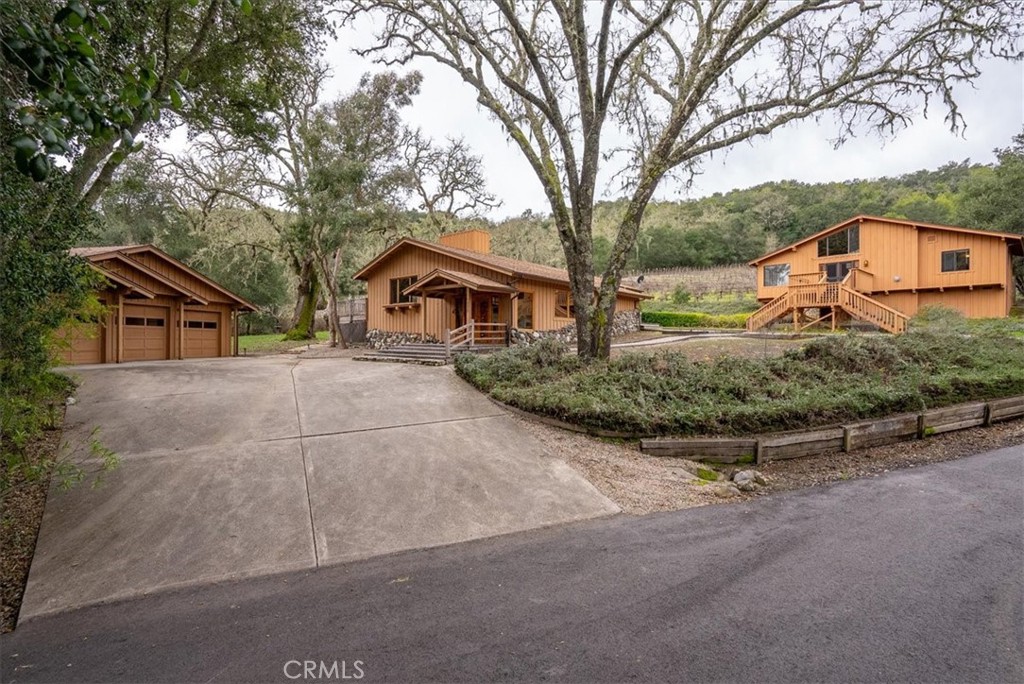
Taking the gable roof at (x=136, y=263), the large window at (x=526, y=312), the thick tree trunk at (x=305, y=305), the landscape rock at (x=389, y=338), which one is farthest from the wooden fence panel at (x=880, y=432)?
the thick tree trunk at (x=305, y=305)

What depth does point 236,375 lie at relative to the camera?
10.6 metres

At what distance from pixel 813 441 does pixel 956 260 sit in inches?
817

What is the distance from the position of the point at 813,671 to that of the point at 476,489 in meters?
3.25

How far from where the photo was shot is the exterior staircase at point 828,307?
1670 centimetres

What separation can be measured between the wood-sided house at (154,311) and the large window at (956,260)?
28679 millimetres

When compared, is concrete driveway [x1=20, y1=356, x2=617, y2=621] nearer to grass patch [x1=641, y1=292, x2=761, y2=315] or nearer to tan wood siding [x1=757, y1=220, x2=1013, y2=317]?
tan wood siding [x1=757, y1=220, x2=1013, y2=317]

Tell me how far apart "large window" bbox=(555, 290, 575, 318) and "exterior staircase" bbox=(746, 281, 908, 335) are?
28.2 feet

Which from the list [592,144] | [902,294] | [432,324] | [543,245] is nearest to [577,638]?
[592,144]

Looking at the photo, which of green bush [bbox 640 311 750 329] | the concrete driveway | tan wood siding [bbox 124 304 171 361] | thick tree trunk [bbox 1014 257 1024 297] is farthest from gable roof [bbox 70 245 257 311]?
thick tree trunk [bbox 1014 257 1024 297]

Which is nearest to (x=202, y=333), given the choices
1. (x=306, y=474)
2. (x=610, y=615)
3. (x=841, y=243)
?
(x=306, y=474)

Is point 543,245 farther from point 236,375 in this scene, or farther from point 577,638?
point 577,638

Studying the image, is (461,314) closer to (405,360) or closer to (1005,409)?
(405,360)

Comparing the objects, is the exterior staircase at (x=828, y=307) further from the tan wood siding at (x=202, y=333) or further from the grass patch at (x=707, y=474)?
the tan wood siding at (x=202, y=333)

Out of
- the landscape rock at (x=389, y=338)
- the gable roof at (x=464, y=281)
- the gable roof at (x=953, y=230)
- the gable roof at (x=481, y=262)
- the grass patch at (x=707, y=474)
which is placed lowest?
the grass patch at (x=707, y=474)
